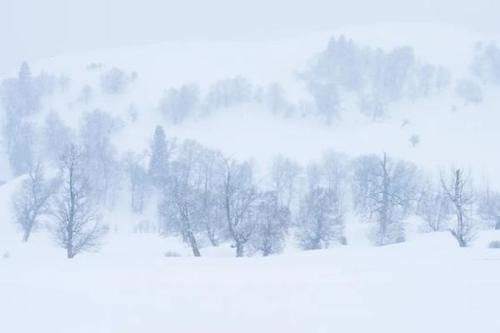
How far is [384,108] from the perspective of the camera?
390 feet

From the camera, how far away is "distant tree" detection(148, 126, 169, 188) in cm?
8456

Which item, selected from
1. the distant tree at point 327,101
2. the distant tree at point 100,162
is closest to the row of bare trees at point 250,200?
the distant tree at point 100,162

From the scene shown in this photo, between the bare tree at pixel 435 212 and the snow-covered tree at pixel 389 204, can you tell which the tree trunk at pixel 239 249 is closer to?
the snow-covered tree at pixel 389 204

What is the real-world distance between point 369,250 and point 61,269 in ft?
53.5

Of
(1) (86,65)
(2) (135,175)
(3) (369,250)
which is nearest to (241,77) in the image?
(1) (86,65)

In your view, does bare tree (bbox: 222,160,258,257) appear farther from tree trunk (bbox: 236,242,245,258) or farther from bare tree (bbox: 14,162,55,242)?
bare tree (bbox: 14,162,55,242)

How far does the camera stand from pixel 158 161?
86.1m

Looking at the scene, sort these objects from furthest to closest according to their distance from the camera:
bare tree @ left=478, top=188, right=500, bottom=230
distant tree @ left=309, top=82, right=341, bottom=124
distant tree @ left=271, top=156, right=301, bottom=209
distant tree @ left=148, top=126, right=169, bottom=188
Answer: distant tree @ left=309, top=82, right=341, bottom=124 → distant tree @ left=148, top=126, right=169, bottom=188 → distant tree @ left=271, top=156, right=301, bottom=209 → bare tree @ left=478, top=188, right=500, bottom=230

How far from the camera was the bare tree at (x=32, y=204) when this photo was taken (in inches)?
2375

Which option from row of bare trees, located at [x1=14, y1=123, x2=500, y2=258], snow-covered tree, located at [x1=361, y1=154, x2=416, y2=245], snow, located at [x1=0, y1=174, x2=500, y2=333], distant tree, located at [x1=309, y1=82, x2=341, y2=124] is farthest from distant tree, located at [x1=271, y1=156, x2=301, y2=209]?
snow, located at [x1=0, y1=174, x2=500, y2=333]

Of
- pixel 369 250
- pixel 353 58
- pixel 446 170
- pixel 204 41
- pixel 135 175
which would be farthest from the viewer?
pixel 204 41

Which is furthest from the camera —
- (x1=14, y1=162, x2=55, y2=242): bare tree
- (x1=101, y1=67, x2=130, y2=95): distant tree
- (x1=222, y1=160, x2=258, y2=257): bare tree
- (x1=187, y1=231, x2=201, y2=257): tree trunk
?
(x1=101, y1=67, x2=130, y2=95): distant tree

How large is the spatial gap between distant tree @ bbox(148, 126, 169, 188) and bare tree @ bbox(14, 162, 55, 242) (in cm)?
1852

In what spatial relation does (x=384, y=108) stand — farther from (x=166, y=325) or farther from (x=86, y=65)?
(x=166, y=325)
